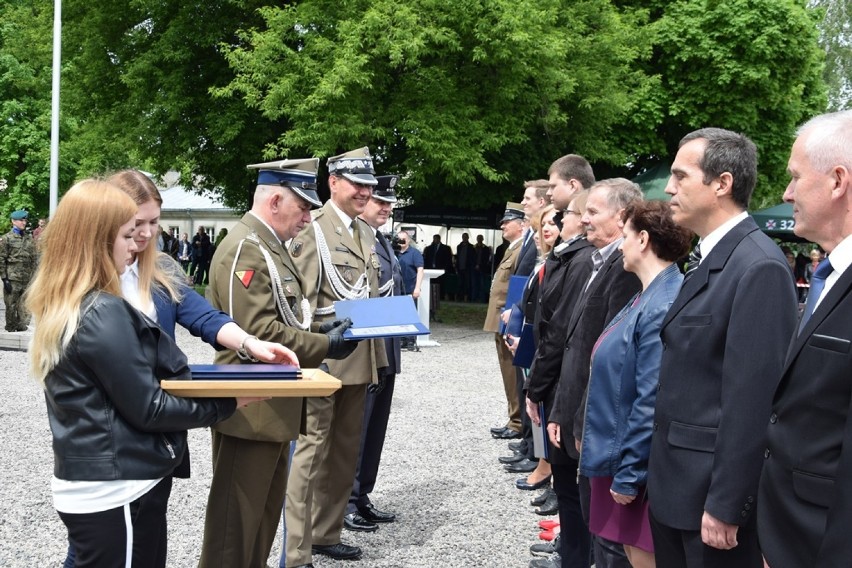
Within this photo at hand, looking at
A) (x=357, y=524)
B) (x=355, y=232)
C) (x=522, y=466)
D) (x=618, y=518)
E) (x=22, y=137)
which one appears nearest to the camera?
(x=618, y=518)

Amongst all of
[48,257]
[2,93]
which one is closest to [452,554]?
[48,257]

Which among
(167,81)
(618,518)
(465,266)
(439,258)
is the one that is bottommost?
(465,266)

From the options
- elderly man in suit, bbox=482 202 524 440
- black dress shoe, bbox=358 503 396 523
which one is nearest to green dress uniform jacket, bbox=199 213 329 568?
black dress shoe, bbox=358 503 396 523

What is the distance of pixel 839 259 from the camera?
2.11 m

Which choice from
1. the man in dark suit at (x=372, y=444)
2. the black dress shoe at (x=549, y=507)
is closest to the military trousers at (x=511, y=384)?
the black dress shoe at (x=549, y=507)

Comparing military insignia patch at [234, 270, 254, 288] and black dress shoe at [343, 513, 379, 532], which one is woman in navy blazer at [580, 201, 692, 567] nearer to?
military insignia patch at [234, 270, 254, 288]

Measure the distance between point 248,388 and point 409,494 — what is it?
157 inches

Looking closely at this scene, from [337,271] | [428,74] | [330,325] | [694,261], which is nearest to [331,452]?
[337,271]

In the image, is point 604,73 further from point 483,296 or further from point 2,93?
point 2,93

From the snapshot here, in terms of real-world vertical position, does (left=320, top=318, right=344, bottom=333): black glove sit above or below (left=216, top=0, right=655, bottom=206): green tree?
below

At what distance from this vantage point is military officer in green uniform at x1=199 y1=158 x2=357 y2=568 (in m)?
3.70

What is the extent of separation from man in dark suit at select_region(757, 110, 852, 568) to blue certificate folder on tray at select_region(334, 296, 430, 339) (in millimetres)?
2222

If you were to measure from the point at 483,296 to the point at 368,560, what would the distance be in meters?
25.3

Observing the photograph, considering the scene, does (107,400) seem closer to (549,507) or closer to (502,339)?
(549,507)
